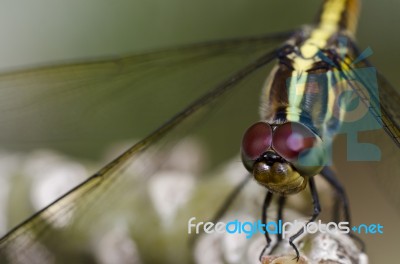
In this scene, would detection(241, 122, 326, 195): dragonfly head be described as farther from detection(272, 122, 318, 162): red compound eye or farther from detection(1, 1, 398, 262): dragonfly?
detection(1, 1, 398, 262): dragonfly

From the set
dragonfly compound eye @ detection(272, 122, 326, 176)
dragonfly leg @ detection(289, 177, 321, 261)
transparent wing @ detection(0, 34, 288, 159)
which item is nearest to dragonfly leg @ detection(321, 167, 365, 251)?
dragonfly leg @ detection(289, 177, 321, 261)

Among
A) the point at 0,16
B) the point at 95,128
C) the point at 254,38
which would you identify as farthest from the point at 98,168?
the point at 0,16

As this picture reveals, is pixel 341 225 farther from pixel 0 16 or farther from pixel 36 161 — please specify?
pixel 0 16

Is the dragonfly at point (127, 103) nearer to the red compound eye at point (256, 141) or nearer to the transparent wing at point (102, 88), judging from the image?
the transparent wing at point (102, 88)

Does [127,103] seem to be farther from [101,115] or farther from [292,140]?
[292,140]

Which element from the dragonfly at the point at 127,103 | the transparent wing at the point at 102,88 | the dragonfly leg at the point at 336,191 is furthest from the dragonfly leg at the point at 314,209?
the transparent wing at the point at 102,88

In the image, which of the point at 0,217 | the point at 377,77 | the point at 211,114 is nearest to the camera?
the point at 377,77

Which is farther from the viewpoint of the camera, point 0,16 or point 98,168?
point 0,16
